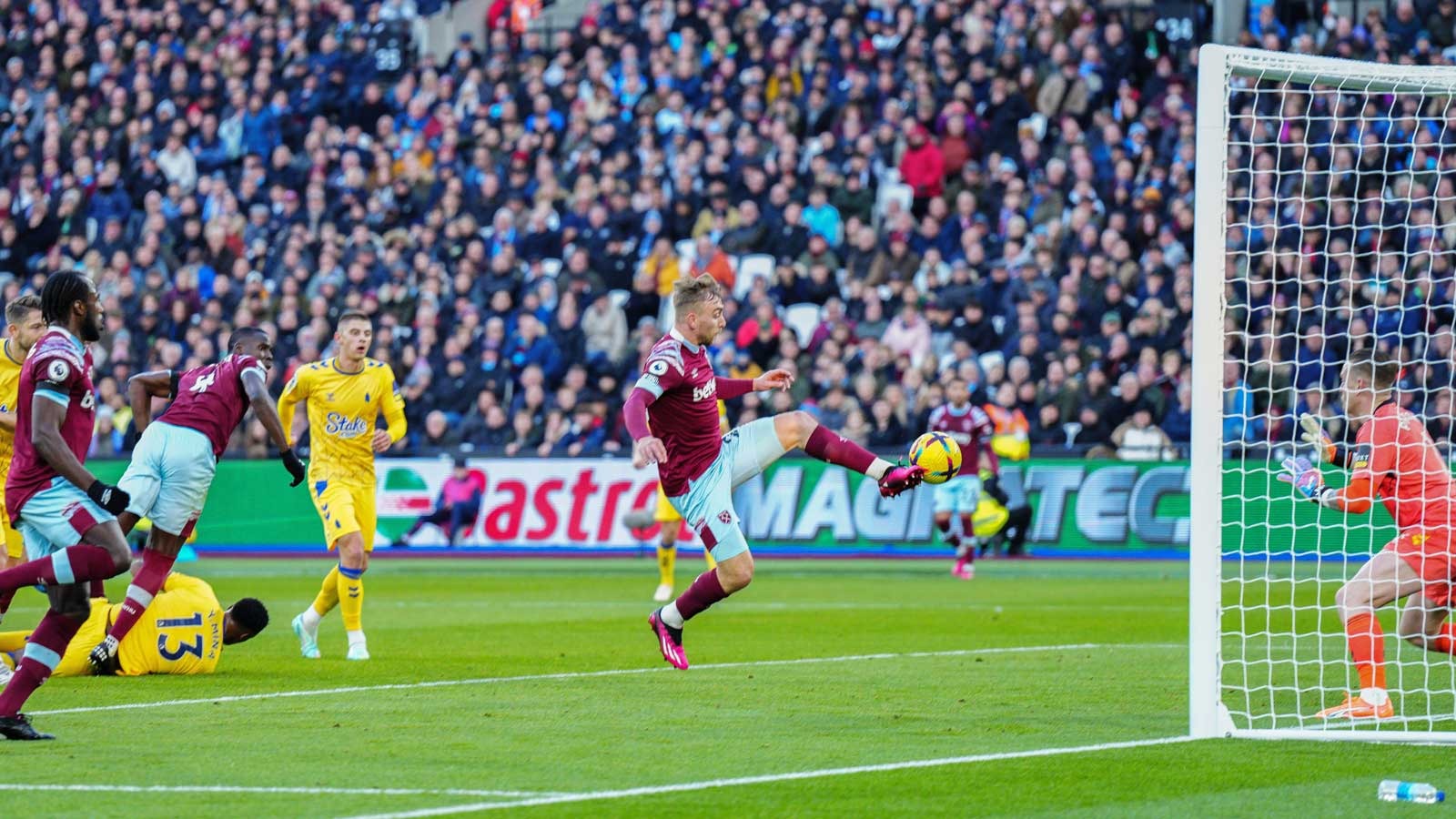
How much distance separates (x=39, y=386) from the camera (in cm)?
852

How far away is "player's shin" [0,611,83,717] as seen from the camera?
334 inches

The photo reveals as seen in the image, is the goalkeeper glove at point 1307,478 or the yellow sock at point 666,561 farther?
the yellow sock at point 666,561

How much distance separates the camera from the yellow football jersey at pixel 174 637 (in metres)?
11.7

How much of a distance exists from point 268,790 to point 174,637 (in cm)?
475

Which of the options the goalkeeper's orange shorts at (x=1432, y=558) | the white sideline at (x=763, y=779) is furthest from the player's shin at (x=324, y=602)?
the goalkeeper's orange shorts at (x=1432, y=558)

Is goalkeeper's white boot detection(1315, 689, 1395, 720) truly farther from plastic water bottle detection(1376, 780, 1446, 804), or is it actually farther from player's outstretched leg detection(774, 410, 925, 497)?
player's outstretched leg detection(774, 410, 925, 497)

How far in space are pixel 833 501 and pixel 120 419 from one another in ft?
33.8

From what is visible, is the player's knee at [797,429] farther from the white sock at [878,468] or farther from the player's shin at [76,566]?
the player's shin at [76,566]

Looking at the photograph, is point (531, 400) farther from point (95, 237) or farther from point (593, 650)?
point (593, 650)

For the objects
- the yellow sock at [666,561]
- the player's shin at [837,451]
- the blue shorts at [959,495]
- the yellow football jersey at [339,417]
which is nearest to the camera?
the player's shin at [837,451]

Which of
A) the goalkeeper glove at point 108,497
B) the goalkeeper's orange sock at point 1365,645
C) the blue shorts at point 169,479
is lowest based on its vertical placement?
the goalkeeper's orange sock at point 1365,645

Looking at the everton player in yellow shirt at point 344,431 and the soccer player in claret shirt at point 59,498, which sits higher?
the soccer player in claret shirt at point 59,498

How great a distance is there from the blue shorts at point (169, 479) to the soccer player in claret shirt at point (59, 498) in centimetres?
254

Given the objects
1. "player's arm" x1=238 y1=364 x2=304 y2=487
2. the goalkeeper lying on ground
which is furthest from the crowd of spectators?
the goalkeeper lying on ground
